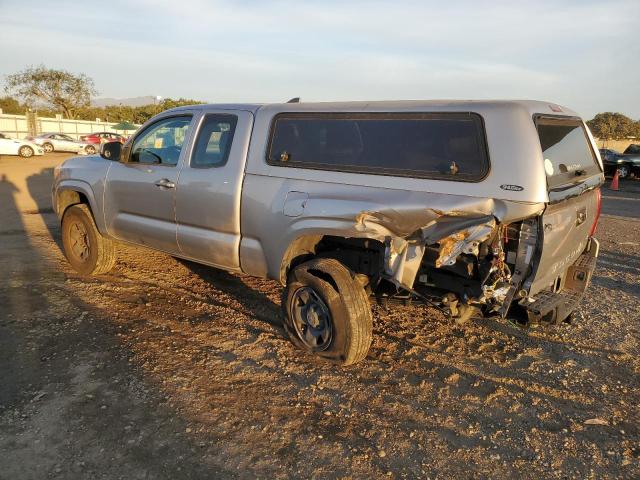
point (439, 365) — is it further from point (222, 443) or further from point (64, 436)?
point (64, 436)

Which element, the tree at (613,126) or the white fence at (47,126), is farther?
the tree at (613,126)

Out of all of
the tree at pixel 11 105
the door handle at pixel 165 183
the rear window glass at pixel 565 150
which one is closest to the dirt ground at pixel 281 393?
the door handle at pixel 165 183

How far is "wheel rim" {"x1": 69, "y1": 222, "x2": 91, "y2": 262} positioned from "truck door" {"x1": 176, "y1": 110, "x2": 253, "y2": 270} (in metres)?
1.80

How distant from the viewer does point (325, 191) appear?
362 centimetres

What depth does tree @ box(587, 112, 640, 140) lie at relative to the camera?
4731 centimetres

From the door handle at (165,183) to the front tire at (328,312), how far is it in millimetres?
1534

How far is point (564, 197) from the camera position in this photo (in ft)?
10.4

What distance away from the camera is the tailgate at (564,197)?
312 cm

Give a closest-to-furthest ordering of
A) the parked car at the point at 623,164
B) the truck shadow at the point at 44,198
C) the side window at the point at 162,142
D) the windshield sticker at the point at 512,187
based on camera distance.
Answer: the windshield sticker at the point at 512,187, the side window at the point at 162,142, the truck shadow at the point at 44,198, the parked car at the point at 623,164

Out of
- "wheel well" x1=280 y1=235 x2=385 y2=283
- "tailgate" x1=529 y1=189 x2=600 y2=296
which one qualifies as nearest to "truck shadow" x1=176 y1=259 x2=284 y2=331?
"wheel well" x1=280 y1=235 x2=385 y2=283

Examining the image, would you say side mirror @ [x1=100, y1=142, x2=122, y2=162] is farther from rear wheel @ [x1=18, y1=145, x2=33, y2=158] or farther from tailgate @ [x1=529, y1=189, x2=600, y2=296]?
rear wheel @ [x1=18, y1=145, x2=33, y2=158]

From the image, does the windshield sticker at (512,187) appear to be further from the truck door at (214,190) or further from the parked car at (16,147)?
the parked car at (16,147)

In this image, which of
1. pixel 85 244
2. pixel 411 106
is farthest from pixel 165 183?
pixel 411 106

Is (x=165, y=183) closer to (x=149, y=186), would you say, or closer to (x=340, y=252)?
(x=149, y=186)
